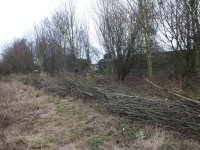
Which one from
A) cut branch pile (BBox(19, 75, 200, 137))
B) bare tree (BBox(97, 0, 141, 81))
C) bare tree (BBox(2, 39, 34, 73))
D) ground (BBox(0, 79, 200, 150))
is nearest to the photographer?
ground (BBox(0, 79, 200, 150))

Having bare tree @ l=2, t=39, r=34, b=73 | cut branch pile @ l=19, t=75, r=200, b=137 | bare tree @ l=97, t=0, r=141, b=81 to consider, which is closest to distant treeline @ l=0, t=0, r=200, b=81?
bare tree @ l=97, t=0, r=141, b=81

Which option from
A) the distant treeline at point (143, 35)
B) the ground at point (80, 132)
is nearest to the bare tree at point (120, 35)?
the distant treeline at point (143, 35)

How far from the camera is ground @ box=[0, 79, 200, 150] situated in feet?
21.8

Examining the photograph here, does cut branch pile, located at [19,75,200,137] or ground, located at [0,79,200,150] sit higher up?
cut branch pile, located at [19,75,200,137]

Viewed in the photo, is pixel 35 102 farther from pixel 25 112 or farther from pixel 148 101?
pixel 148 101

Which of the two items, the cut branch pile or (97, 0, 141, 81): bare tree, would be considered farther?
(97, 0, 141, 81): bare tree

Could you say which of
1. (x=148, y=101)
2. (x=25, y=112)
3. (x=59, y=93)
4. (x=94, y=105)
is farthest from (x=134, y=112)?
(x=59, y=93)

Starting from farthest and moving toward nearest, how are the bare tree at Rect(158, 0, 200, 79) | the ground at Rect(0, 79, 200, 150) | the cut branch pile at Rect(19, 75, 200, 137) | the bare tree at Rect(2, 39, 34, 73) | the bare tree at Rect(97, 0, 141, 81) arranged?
the bare tree at Rect(2, 39, 34, 73)
the bare tree at Rect(97, 0, 141, 81)
the bare tree at Rect(158, 0, 200, 79)
the cut branch pile at Rect(19, 75, 200, 137)
the ground at Rect(0, 79, 200, 150)

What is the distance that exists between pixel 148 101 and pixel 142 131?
999 mm

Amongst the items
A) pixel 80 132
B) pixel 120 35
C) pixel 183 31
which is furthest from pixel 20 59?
pixel 80 132

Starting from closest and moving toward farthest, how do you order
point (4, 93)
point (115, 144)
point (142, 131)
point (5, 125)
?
point (115, 144) < point (142, 131) < point (5, 125) < point (4, 93)

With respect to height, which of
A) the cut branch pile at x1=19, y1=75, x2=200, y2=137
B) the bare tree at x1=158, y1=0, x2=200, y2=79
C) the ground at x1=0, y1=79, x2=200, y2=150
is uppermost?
the bare tree at x1=158, y1=0, x2=200, y2=79

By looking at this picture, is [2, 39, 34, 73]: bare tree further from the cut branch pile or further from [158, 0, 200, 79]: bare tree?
the cut branch pile

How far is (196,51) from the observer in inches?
588
